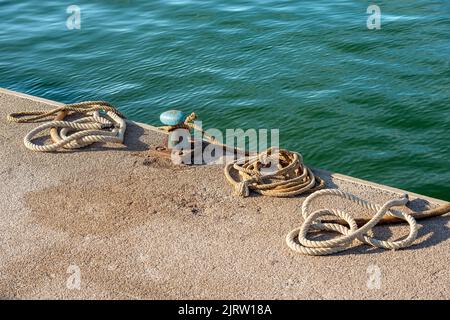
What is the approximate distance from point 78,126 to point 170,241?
2.54 metres

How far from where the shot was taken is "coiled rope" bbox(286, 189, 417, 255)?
5.55 metres

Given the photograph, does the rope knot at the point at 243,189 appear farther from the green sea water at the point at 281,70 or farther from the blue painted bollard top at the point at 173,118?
the green sea water at the point at 281,70

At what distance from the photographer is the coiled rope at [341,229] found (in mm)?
5555

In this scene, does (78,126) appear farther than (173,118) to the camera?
Yes

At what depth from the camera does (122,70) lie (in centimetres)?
1179

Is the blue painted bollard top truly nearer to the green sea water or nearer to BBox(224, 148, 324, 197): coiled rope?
BBox(224, 148, 324, 197): coiled rope

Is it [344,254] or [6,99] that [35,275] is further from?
[6,99]

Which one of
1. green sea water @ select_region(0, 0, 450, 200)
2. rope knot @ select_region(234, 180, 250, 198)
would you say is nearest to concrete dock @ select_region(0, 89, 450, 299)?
rope knot @ select_region(234, 180, 250, 198)

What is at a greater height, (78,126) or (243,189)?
(78,126)

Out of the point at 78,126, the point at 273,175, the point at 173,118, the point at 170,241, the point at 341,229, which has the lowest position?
the point at 170,241

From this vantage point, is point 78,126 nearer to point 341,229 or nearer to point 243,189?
point 243,189

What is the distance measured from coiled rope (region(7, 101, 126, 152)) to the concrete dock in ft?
0.69

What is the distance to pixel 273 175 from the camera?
21.7ft

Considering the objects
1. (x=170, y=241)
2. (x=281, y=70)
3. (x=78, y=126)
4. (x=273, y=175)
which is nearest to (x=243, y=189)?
(x=273, y=175)
